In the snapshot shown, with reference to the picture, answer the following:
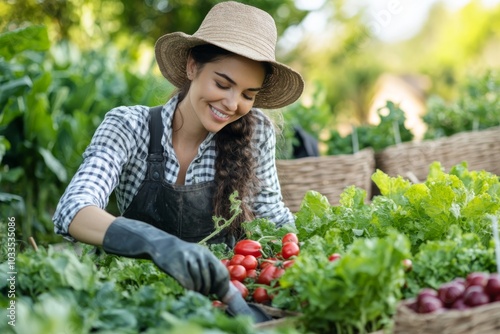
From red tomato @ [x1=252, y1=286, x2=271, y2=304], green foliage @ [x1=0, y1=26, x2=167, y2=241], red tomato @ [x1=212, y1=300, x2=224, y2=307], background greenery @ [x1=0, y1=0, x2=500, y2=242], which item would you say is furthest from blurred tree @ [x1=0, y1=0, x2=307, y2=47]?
red tomato @ [x1=212, y1=300, x2=224, y2=307]

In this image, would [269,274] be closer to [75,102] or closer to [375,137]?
[375,137]

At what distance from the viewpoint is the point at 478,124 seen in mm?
5629

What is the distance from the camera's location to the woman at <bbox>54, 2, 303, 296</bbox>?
A: 2793 mm

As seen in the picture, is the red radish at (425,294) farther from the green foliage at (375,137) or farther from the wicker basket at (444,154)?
the green foliage at (375,137)

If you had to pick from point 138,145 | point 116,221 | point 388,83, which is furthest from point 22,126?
point 388,83

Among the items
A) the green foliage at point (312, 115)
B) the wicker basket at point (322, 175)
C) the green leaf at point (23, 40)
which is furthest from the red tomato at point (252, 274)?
the green foliage at point (312, 115)

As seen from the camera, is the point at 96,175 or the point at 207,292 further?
the point at 96,175

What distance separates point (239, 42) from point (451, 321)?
151cm

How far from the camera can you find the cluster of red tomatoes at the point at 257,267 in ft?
7.16

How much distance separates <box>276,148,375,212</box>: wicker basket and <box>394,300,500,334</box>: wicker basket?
272 cm

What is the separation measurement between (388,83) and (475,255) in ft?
97.1

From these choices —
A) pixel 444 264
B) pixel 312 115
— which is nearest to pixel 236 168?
pixel 444 264

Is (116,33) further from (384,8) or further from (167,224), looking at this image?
(167,224)

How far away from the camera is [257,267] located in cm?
247
